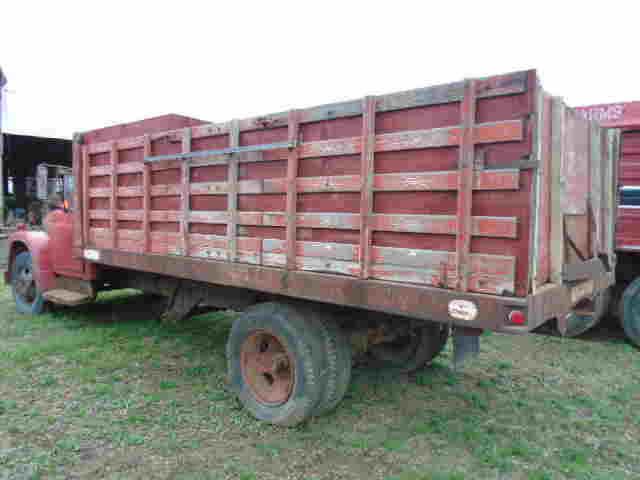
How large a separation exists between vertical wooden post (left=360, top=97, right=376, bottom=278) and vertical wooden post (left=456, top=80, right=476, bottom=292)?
53cm

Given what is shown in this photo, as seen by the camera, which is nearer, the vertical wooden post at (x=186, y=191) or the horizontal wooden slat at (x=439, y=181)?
the horizontal wooden slat at (x=439, y=181)

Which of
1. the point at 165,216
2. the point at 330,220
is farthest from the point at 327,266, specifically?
the point at 165,216

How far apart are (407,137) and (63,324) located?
15.9 ft

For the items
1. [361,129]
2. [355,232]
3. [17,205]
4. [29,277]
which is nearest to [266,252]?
[355,232]

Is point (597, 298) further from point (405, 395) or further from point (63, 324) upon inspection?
point (63, 324)

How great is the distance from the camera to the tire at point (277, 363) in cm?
308

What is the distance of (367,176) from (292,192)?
0.59m

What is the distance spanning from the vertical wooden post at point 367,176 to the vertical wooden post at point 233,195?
1.10 metres

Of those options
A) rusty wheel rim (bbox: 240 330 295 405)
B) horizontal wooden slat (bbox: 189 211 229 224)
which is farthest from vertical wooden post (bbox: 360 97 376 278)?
horizontal wooden slat (bbox: 189 211 229 224)

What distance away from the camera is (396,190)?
106 inches

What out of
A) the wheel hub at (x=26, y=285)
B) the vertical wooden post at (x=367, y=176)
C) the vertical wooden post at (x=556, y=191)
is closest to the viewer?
the vertical wooden post at (x=556, y=191)

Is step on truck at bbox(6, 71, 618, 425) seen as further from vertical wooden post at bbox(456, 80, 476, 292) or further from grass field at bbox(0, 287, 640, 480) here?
grass field at bbox(0, 287, 640, 480)

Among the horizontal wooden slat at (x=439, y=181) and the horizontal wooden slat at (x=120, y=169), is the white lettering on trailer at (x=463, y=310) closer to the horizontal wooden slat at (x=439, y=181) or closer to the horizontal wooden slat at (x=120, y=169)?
the horizontal wooden slat at (x=439, y=181)

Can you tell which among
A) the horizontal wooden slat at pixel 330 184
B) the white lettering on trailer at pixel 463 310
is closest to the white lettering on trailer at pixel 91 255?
the horizontal wooden slat at pixel 330 184
